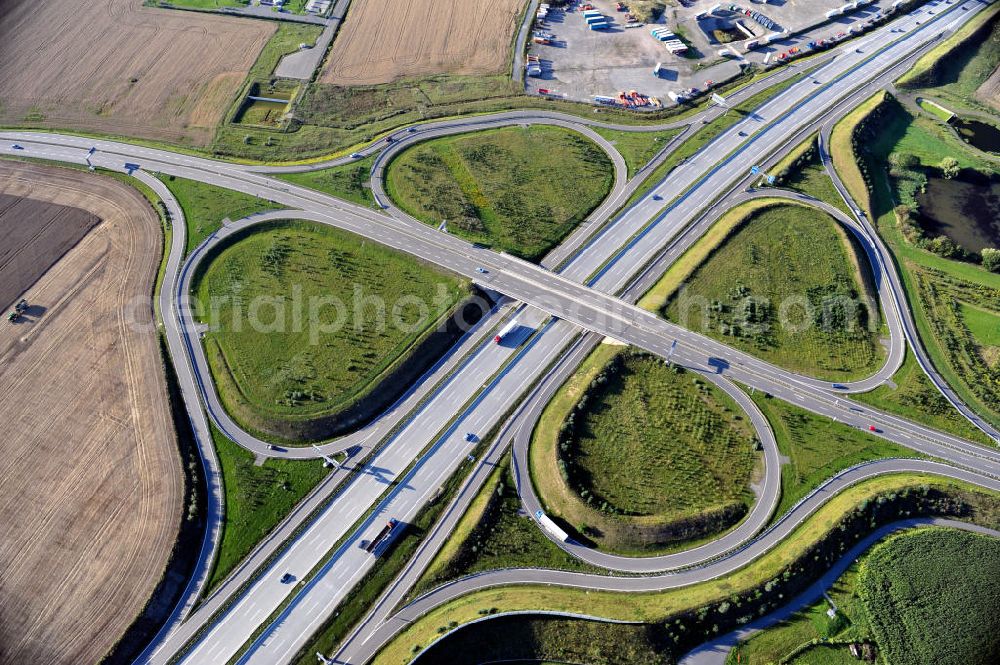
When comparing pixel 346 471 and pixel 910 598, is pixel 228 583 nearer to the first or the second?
pixel 346 471

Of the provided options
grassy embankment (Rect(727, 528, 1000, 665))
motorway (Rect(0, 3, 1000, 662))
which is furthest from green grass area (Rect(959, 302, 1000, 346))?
grassy embankment (Rect(727, 528, 1000, 665))

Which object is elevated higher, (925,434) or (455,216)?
(455,216)

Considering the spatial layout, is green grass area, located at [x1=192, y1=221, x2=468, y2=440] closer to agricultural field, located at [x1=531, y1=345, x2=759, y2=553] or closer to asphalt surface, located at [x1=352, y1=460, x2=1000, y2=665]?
agricultural field, located at [x1=531, y1=345, x2=759, y2=553]

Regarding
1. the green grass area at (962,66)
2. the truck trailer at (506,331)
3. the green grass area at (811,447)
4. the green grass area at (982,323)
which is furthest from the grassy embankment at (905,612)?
the green grass area at (962,66)

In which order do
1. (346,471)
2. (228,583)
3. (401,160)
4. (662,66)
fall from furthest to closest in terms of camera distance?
1. (662,66)
2. (401,160)
3. (346,471)
4. (228,583)

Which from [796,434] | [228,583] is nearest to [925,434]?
[796,434]

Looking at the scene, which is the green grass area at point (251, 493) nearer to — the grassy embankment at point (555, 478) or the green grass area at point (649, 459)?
the grassy embankment at point (555, 478)
